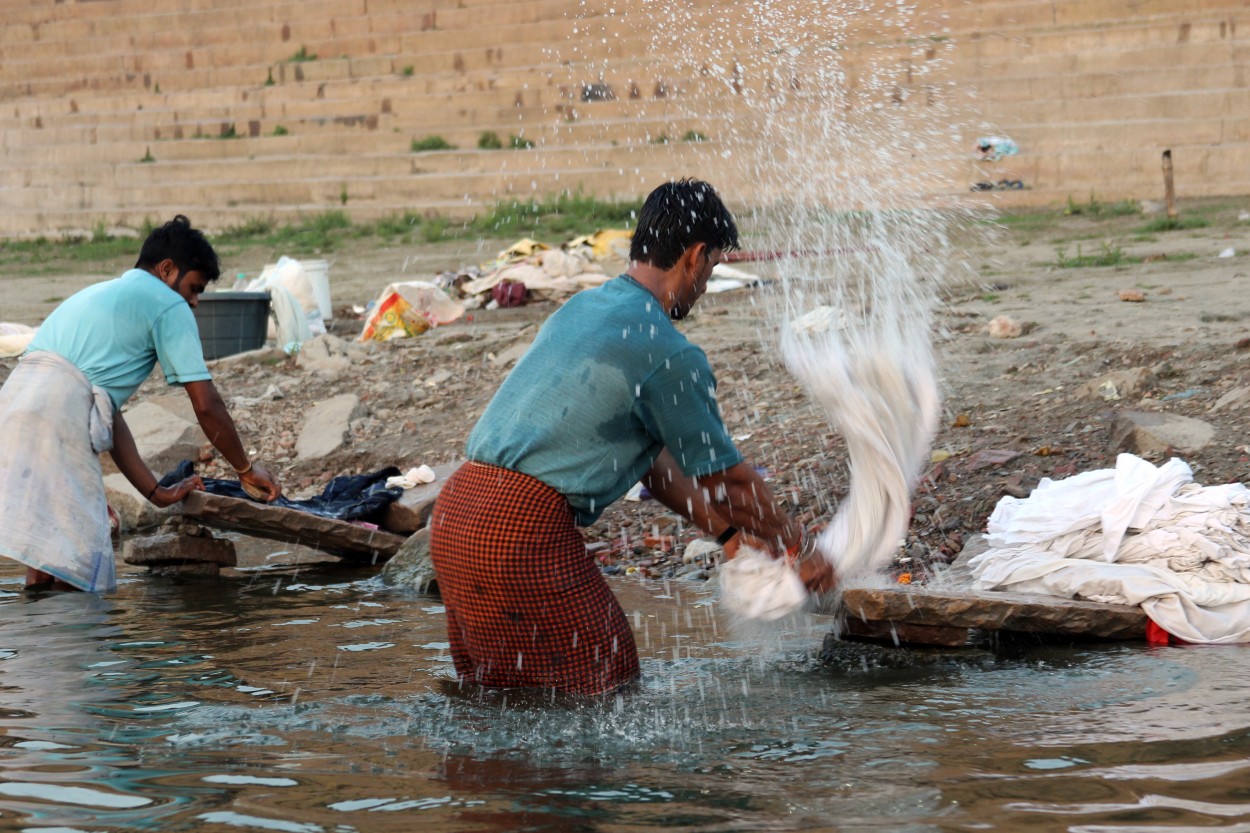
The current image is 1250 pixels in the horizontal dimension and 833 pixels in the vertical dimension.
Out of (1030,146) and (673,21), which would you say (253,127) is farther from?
(1030,146)

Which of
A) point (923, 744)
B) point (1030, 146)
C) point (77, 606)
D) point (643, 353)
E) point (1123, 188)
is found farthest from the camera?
point (1030, 146)

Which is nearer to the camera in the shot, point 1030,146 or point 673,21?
point 1030,146

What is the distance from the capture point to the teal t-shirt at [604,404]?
325 centimetres

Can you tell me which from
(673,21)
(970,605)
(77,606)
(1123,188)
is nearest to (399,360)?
(77,606)

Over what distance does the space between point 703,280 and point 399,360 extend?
22.0ft

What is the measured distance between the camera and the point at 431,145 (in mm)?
20031

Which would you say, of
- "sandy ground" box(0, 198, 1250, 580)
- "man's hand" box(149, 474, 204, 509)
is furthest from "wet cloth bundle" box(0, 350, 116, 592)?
"sandy ground" box(0, 198, 1250, 580)

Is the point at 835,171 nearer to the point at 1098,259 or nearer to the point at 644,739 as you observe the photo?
the point at 1098,259

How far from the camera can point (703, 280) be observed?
11.3 feet

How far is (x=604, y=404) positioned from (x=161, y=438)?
→ 18.5 ft

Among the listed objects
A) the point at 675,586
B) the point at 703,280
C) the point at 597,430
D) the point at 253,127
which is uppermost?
the point at 253,127

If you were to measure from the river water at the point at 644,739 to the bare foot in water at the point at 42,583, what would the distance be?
86cm

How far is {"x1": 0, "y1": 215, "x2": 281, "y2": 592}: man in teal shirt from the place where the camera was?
5.30 metres

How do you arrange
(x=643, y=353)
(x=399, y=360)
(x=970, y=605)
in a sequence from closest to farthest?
(x=643, y=353), (x=970, y=605), (x=399, y=360)
